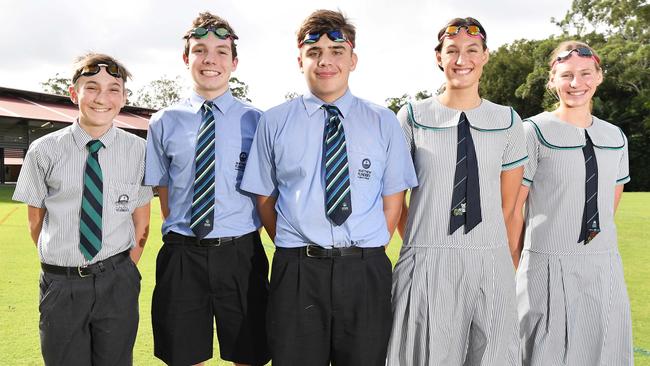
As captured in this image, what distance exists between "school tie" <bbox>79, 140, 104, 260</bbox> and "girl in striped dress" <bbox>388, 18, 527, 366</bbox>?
1.61 m

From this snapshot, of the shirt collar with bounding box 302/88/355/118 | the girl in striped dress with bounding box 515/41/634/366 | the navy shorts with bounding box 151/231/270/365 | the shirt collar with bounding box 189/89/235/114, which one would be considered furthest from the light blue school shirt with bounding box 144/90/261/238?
the girl in striped dress with bounding box 515/41/634/366

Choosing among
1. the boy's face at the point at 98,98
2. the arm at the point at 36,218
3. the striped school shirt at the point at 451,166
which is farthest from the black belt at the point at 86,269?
the striped school shirt at the point at 451,166

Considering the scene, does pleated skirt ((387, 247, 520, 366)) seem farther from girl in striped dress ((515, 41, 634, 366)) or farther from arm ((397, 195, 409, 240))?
girl in striped dress ((515, 41, 634, 366))

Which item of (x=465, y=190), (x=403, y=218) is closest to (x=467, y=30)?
(x=465, y=190)

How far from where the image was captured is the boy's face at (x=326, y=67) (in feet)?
9.62

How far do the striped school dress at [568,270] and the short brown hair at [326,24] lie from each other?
1222 mm

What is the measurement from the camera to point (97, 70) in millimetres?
3168

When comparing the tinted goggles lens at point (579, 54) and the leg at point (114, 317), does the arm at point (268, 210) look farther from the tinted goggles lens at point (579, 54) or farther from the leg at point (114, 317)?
the tinted goggles lens at point (579, 54)

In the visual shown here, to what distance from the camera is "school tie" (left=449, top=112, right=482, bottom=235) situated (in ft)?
9.64

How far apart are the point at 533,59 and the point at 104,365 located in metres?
36.5

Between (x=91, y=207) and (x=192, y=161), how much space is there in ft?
1.93

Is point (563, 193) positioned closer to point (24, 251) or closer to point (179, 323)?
point (179, 323)

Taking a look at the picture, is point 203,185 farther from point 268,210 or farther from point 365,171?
point 365,171

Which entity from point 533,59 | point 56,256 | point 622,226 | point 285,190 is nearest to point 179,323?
point 56,256
